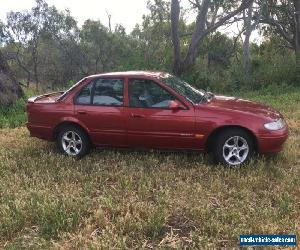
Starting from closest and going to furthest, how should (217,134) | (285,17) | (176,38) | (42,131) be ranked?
1. (217,134)
2. (42,131)
3. (176,38)
4. (285,17)

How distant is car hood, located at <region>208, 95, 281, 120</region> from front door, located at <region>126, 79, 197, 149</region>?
569 millimetres

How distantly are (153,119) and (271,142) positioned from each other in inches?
75.4

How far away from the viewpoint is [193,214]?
5.33 m

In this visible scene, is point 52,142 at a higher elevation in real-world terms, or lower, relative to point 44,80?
lower

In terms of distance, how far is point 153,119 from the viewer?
728 centimetres

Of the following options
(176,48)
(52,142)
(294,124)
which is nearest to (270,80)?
(176,48)

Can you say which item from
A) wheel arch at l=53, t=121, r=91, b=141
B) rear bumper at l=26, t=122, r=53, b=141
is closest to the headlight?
wheel arch at l=53, t=121, r=91, b=141

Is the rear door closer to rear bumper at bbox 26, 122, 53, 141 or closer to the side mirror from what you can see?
rear bumper at bbox 26, 122, 53, 141

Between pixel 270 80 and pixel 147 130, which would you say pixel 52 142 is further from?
pixel 270 80

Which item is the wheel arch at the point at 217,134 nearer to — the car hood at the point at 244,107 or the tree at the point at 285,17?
the car hood at the point at 244,107

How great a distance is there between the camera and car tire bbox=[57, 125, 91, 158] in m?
7.87

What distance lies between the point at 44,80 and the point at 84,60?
3366mm

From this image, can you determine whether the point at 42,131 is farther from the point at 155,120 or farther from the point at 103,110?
the point at 155,120

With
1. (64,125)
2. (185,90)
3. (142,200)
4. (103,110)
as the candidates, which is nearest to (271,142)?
(185,90)
